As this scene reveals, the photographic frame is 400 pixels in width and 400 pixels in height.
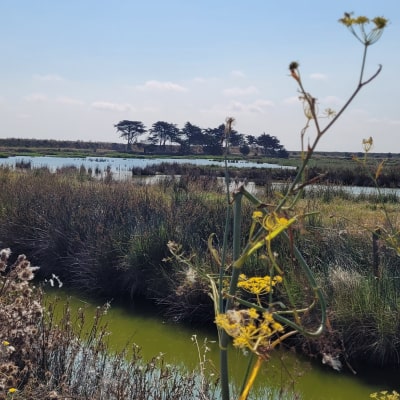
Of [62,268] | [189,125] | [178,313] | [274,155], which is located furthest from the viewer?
[274,155]

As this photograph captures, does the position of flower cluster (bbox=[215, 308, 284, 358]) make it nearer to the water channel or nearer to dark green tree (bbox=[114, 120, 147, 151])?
the water channel

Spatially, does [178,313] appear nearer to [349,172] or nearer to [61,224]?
[61,224]

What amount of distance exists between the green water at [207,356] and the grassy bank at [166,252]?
0.66ft

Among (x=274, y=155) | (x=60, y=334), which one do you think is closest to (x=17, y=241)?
(x=60, y=334)

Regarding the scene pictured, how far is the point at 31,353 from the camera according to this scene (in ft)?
12.6

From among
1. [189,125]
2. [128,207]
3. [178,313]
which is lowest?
[178,313]

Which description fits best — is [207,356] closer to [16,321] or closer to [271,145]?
[16,321]

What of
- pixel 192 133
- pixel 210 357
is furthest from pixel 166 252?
pixel 192 133

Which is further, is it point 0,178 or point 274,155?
point 274,155

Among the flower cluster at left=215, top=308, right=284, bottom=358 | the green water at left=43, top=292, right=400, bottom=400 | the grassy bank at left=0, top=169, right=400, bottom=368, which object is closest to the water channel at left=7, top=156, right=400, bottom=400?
the green water at left=43, top=292, right=400, bottom=400

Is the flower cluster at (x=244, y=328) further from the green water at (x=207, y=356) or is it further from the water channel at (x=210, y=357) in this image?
the water channel at (x=210, y=357)

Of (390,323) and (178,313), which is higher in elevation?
(390,323)

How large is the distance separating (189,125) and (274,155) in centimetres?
1773

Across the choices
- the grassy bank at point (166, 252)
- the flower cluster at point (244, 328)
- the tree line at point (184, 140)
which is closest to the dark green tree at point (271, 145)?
the tree line at point (184, 140)
